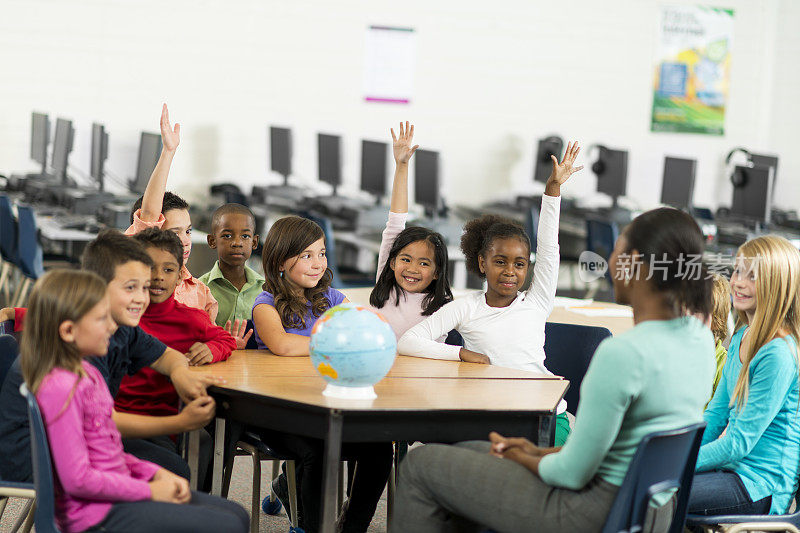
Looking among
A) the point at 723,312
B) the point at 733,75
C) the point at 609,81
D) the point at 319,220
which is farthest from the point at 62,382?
the point at 733,75

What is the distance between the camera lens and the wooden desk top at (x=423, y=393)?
2.04 meters

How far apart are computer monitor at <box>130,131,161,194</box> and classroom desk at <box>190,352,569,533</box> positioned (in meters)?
3.97

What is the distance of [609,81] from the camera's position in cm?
802

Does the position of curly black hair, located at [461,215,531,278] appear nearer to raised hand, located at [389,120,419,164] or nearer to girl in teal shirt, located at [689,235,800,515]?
raised hand, located at [389,120,419,164]

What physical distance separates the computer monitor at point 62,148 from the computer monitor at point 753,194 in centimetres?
427

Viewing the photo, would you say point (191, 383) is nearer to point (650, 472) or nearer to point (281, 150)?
point (650, 472)

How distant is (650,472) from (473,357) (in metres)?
0.92

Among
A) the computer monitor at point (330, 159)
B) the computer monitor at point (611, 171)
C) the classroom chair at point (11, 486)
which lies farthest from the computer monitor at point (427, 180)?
the classroom chair at point (11, 486)

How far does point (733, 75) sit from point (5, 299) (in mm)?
5978

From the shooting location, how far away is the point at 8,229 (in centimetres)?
546

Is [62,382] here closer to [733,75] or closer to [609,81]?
[609,81]

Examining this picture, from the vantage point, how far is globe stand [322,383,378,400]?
2070mm

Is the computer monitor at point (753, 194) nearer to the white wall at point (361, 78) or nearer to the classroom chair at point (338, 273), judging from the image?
the white wall at point (361, 78)

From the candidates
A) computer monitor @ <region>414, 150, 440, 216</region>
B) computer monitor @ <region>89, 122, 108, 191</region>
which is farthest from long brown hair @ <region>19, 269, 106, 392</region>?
computer monitor @ <region>89, 122, 108, 191</region>
